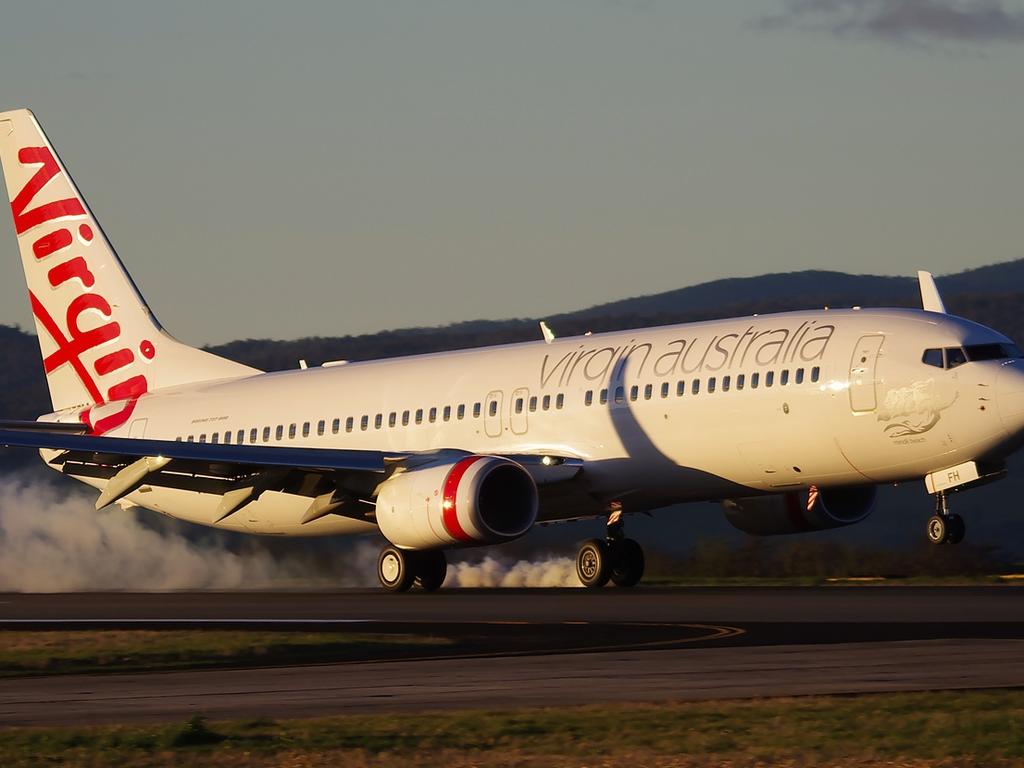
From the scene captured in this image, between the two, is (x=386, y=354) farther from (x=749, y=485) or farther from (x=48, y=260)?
(x=749, y=485)

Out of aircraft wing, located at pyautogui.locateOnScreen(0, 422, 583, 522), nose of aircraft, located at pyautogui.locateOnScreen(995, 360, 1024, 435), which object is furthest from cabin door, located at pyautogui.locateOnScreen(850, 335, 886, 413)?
aircraft wing, located at pyautogui.locateOnScreen(0, 422, 583, 522)

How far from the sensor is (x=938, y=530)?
104ft

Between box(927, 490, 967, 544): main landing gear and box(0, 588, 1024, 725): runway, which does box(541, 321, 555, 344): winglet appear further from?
box(927, 490, 967, 544): main landing gear

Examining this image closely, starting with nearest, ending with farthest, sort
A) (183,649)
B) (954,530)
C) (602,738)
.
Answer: (602,738) → (183,649) → (954,530)

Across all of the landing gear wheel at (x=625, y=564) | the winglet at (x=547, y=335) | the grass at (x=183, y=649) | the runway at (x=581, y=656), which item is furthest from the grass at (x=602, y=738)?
the winglet at (x=547, y=335)

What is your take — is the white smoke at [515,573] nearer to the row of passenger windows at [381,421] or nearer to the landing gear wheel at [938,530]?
the row of passenger windows at [381,421]

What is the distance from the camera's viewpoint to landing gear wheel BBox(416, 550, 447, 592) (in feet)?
122

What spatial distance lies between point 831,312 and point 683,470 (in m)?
3.89

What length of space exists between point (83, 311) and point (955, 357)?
72.0 feet

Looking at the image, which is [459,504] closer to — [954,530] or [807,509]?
[807,509]

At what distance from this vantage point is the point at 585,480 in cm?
3591

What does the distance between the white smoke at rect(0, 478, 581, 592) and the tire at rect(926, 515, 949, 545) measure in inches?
535

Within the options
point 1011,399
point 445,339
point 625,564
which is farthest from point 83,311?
point 445,339

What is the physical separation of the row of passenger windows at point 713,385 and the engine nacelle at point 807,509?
11.6ft
